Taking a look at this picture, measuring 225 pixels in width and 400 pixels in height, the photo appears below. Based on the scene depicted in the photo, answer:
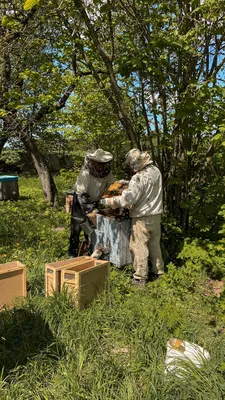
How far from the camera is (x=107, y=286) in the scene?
3852 millimetres

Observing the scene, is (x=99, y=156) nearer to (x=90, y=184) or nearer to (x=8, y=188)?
(x=90, y=184)

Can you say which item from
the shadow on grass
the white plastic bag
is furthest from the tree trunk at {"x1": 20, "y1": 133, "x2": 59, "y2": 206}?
the white plastic bag

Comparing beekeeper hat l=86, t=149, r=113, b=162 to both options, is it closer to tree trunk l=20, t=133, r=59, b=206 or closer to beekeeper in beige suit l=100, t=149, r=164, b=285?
beekeeper in beige suit l=100, t=149, r=164, b=285

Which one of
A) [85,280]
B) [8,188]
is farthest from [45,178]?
[85,280]

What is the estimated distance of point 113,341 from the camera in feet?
9.99

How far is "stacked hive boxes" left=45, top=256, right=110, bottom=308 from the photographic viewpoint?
3.46m

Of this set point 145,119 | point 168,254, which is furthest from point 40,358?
point 145,119

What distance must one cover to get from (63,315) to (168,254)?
2272 mm

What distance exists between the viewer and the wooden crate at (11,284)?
345 cm

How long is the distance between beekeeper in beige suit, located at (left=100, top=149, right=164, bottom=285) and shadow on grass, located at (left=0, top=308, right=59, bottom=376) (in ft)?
5.15

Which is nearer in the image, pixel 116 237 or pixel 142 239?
pixel 142 239

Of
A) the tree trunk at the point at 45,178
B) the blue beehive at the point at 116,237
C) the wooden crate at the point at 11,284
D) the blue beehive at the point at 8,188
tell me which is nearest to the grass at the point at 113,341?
the wooden crate at the point at 11,284

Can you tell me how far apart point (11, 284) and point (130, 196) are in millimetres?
1660

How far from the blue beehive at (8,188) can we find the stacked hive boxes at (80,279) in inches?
288
